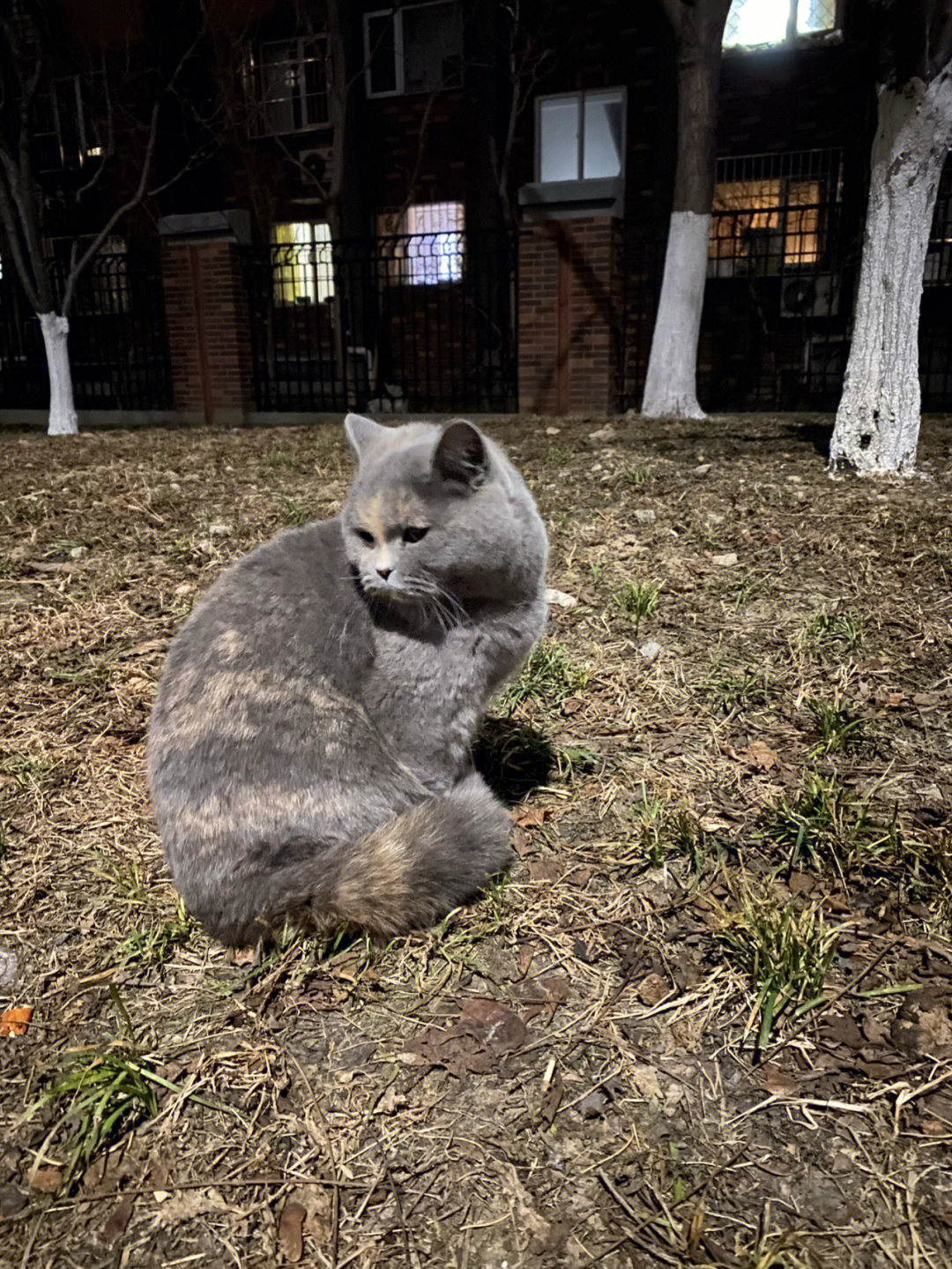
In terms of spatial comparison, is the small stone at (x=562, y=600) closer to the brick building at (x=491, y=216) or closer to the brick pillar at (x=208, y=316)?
the brick building at (x=491, y=216)

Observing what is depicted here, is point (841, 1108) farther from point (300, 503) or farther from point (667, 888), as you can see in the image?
point (300, 503)

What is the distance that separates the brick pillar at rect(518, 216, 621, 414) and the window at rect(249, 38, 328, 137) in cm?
1034

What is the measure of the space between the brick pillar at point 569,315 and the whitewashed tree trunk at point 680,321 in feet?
3.08

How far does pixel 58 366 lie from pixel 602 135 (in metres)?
11.9

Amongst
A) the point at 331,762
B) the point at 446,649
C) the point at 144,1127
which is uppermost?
the point at 446,649

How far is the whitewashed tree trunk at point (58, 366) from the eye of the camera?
458 inches

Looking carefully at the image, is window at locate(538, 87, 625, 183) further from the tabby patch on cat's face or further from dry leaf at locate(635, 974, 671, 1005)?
dry leaf at locate(635, 974, 671, 1005)

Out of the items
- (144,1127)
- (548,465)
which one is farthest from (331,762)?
(548,465)

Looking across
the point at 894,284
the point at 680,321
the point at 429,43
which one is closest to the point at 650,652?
the point at 894,284

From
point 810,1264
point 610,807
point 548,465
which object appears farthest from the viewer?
point 548,465

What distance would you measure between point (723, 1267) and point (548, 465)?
666 centimetres

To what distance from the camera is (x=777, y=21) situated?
15336 mm

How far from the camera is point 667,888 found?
8.41 feet

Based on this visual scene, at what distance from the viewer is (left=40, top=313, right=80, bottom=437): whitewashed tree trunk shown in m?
11.6
